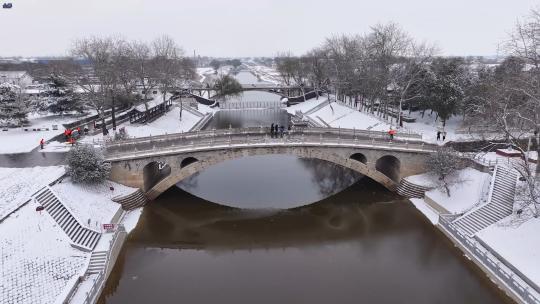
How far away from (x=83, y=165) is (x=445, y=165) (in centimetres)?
2891

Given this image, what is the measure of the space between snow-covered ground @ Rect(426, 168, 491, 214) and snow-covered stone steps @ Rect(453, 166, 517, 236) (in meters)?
1.03

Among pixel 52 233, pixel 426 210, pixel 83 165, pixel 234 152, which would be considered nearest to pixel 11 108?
pixel 83 165

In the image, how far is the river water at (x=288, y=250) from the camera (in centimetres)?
2064

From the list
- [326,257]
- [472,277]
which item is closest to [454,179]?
[472,277]

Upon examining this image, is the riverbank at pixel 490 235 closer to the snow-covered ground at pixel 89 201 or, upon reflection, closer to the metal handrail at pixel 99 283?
the metal handrail at pixel 99 283

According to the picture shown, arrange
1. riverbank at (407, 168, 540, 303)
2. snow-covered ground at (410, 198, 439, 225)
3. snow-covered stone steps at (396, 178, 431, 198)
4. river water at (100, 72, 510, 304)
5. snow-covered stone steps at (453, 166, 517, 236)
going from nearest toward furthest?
1. riverbank at (407, 168, 540, 303)
2. river water at (100, 72, 510, 304)
3. snow-covered stone steps at (453, 166, 517, 236)
4. snow-covered ground at (410, 198, 439, 225)
5. snow-covered stone steps at (396, 178, 431, 198)

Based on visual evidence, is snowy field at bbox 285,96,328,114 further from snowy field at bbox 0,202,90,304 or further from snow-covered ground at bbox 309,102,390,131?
snowy field at bbox 0,202,90,304

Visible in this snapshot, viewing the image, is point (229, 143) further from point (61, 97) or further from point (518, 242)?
point (61, 97)

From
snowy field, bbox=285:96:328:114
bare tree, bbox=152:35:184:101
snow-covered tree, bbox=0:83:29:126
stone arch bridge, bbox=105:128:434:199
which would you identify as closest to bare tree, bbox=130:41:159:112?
bare tree, bbox=152:35:184:101

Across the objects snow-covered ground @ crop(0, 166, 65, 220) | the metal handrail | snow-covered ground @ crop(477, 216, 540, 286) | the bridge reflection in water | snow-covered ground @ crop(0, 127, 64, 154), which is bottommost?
the bridge reflection in water

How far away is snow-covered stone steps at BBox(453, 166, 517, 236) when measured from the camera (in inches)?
1003

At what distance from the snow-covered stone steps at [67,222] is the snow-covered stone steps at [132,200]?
15.0ft

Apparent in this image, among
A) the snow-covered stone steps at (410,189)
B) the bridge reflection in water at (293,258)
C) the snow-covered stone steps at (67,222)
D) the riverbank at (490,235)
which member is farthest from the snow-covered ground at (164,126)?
the riverbank at (490,235)

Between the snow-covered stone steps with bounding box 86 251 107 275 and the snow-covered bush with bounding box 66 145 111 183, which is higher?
the snow-covered bush with bounding box 66 145 111 183
